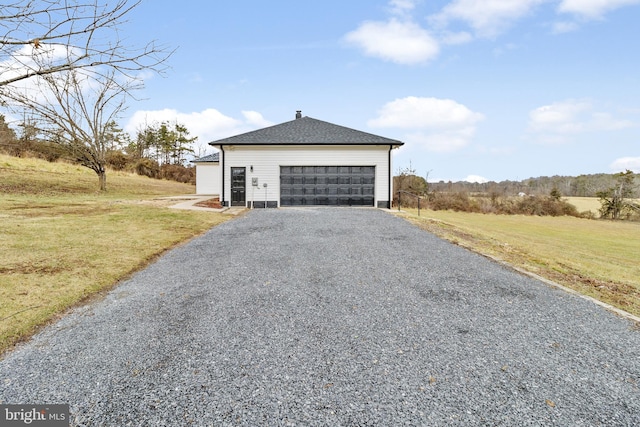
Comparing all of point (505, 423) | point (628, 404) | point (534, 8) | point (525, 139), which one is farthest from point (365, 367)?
point (525, 139)

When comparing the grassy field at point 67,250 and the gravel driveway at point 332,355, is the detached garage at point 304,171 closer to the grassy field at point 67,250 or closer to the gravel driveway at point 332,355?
the grassy field at point 67,250

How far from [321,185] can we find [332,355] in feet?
41.6

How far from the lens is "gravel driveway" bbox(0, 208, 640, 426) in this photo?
1.96 meters

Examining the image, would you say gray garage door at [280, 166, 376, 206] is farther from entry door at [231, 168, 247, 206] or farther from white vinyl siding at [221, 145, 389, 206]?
entry door at [231, 168, 247, 206]

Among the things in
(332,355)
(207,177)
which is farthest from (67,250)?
(207,177)

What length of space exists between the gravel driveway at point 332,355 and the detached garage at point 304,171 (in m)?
10.3

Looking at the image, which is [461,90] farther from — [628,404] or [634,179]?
[634,179]

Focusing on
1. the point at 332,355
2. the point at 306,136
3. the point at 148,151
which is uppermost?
the point at 148,151

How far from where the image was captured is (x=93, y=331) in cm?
302

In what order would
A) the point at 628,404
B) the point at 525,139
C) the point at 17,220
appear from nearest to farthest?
the point at 628,404 < the point at 17,220 < the point at 525,139

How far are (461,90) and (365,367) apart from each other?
16.4 metres

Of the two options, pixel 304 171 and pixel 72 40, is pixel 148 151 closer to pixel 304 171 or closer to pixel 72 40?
pixel 304 171

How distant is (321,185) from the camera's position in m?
15.0

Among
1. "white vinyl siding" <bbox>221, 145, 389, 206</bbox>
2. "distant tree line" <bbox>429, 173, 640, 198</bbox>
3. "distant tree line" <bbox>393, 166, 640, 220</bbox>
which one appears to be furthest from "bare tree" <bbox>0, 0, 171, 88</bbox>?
"distant tree line" <bbox>429, 173, 640, 198</bbox>
